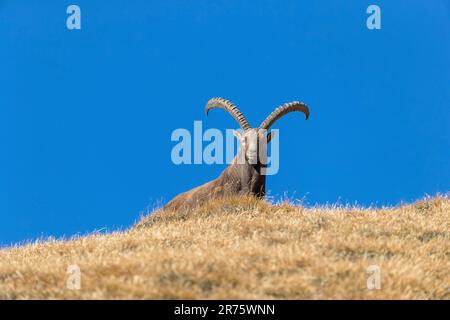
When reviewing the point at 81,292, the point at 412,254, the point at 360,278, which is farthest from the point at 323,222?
the point at 81,292

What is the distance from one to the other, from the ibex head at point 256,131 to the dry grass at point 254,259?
7.12 feet

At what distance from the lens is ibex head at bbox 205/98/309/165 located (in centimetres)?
1420

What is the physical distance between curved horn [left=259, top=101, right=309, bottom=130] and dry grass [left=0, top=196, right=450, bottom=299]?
2.91 m

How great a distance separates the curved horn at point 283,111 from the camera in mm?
14656

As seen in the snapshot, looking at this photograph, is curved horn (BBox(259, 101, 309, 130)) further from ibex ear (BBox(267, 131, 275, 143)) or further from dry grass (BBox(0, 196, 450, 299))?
dry grass (BBox(0, 196, 450, 299))

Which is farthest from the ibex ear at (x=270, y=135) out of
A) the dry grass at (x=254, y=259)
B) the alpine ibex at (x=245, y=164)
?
the dry grass at (x=254, y=259)

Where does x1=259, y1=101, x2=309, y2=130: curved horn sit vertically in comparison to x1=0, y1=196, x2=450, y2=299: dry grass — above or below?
above

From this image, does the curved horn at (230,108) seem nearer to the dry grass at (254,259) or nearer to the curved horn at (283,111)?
the curved horn at (283,111)

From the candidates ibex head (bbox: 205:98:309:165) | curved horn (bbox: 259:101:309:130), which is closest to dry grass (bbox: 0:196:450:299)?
ibex head (bbox: 205:98:309:165)

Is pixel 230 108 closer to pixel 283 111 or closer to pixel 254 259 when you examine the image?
pixel 283 111

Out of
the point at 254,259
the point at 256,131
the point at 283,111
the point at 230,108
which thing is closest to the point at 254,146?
the point at 256,131

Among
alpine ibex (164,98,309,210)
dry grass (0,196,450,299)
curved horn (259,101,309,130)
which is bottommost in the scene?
dry grass (0,196,450,299)

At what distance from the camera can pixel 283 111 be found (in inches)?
587
